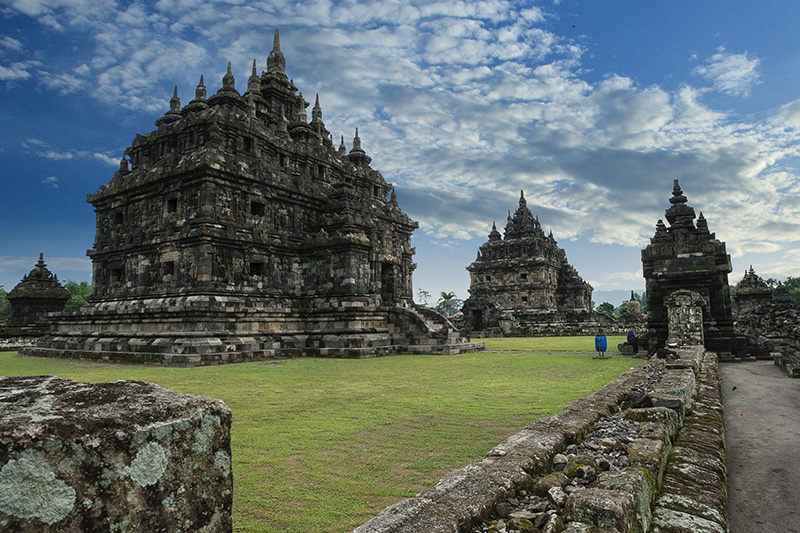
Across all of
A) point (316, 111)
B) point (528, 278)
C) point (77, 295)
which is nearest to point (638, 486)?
point (316, 111)

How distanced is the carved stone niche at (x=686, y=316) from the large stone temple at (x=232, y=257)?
313 inches

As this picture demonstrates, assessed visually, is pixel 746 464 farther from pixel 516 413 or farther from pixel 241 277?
pixel 241 277

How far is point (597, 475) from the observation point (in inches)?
126

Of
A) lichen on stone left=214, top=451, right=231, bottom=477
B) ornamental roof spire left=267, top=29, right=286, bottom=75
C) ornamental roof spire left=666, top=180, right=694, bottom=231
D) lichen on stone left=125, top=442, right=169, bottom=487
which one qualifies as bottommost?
lichen on stone left=214, top=451, right=231, bottom=477

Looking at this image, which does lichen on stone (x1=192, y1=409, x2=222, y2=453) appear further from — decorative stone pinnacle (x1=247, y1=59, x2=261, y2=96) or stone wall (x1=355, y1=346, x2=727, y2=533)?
decorative stone pinnacle (x1=247, y1=59, x2=261, y2=96)

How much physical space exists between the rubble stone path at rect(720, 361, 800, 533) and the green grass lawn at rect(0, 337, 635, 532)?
6.59 ft

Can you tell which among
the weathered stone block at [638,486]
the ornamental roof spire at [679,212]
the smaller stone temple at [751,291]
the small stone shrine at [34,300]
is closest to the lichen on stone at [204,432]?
the weathered stone block at [638,486]

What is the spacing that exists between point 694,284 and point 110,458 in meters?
16.5

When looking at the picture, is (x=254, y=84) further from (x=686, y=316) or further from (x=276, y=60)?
(x=686, y=316)

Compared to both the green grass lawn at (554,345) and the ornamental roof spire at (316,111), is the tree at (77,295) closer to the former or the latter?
the ornamental roof spire at (316,111)

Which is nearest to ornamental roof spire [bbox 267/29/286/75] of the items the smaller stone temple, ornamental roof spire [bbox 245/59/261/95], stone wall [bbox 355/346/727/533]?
ornamental roof spire [bbox 245/59/261/95]

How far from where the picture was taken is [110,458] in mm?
1369

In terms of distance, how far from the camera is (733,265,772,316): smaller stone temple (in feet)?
112

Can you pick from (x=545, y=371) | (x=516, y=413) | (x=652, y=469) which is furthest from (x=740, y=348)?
(x=652, y=469)
